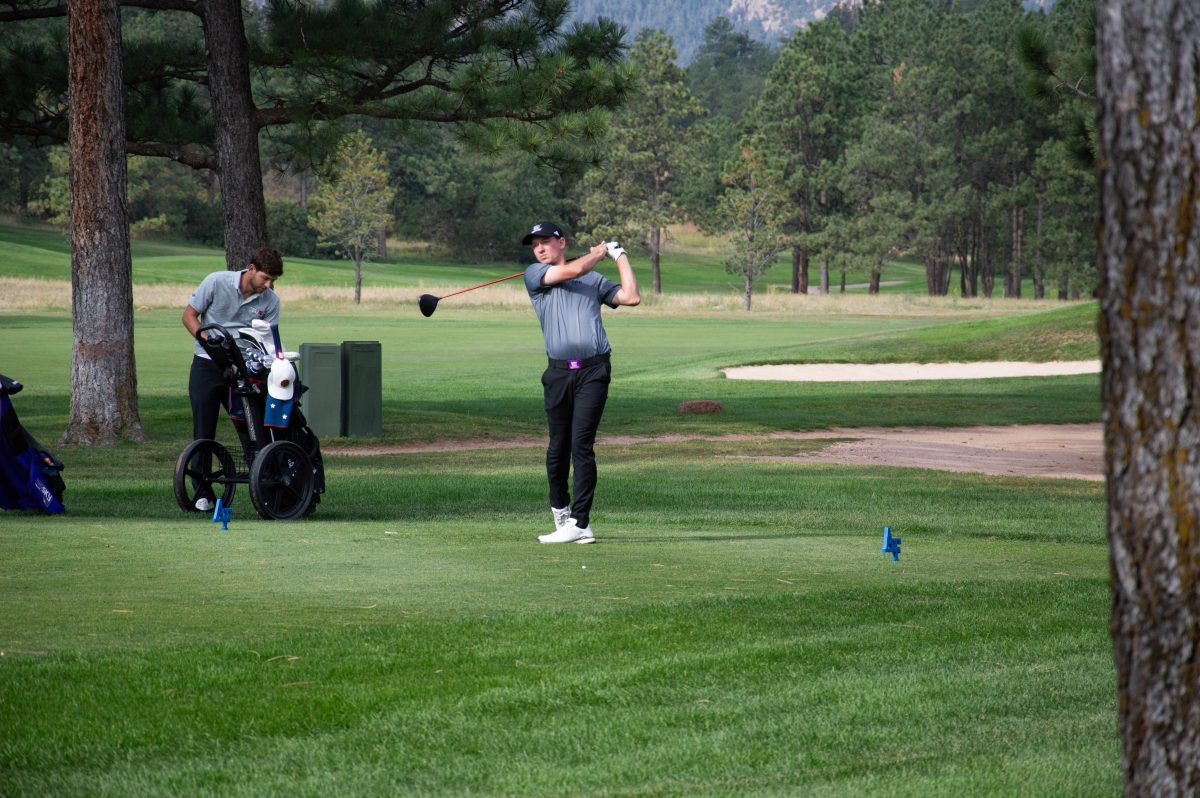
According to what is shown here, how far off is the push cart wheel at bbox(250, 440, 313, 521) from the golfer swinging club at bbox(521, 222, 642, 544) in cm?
212

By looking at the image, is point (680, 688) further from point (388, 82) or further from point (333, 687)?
point (388, 82)

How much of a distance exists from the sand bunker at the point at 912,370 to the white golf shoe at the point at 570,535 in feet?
77.9

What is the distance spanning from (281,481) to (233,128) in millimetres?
11279

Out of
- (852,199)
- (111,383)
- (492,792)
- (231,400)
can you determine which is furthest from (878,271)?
(492,792)

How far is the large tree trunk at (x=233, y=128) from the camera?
21.2 meters

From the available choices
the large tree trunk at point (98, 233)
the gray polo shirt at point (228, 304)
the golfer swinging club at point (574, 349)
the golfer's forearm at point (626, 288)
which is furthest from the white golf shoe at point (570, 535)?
the large tree trunk at point (98, 233)

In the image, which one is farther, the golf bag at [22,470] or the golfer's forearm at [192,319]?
the golfer's forearm at [192,319]

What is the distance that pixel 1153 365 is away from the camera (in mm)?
3244

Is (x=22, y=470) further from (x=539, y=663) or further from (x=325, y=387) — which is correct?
(x=325, y=387)

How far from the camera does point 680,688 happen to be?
5.94 m

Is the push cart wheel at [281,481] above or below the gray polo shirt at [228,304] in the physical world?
below

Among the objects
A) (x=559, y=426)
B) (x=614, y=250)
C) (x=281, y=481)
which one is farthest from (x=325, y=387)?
(x=614, y=250)

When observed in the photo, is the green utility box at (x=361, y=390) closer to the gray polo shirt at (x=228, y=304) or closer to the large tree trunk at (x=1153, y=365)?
the gray polo shirt at (x=228, y=304)

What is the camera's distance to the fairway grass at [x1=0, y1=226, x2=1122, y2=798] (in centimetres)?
488
